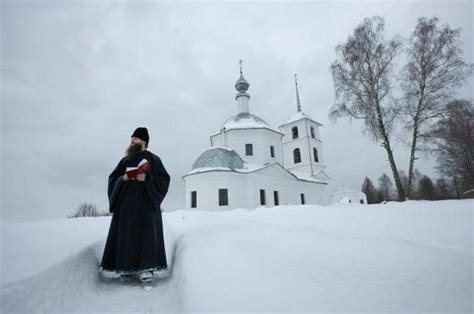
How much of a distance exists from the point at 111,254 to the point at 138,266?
1.49 feet

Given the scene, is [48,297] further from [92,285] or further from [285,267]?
[285,267]

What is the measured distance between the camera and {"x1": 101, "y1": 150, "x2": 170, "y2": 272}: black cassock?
3.40m

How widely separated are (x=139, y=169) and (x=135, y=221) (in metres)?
0.76

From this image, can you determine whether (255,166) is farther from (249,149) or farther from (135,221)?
(135,221)

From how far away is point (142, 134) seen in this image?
4.04 meters

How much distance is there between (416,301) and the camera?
2049mm

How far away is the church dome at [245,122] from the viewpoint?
2616 cm

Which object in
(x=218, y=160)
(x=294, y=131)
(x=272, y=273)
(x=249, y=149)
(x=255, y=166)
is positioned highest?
(x=294, y=131)

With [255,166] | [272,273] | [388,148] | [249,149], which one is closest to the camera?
[272,273]

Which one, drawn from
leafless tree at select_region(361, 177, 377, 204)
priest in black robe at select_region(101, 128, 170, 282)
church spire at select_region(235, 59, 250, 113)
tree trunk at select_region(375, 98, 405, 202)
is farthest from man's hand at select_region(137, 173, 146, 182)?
leafless tree at select_region(361, 177, 377, 204)

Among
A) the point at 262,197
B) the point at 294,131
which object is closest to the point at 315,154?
the point at 294,131

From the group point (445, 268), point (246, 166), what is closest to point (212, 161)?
point (246, 166)

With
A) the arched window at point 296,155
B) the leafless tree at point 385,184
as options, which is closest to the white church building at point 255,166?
the arched window at point 296,155

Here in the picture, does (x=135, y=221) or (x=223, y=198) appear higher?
(x=223, y=198)
